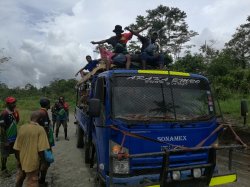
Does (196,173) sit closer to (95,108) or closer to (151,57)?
(95,108)

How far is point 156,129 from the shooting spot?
18.5 ft

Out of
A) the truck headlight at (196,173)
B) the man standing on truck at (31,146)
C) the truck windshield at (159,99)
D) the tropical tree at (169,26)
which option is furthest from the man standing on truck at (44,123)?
the tropical tree at (169,26)

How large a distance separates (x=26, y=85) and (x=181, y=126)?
72.4 m

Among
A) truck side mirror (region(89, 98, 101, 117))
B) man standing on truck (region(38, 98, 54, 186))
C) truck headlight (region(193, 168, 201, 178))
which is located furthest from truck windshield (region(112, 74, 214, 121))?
man standing on truck (region(38, 98, 54, 186))

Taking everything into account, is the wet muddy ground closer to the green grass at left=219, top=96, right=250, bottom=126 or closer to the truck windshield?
the truck windshield

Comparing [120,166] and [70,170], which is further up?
[120,166]

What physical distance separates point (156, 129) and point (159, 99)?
63 centimetres

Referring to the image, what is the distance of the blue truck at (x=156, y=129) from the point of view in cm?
539

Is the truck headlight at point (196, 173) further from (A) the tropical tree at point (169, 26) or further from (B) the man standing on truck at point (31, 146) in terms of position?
(A) the tropical tree at point (169, 26)

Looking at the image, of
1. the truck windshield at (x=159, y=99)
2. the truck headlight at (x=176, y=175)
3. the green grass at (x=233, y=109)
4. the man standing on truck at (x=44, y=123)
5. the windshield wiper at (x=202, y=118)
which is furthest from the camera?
the green grass at (x=233, y=109)

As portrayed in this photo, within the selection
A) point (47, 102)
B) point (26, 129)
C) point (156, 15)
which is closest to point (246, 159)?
point (47, 102)

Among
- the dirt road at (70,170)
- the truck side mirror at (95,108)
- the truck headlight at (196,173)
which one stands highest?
the truck side mirror at (95,108)

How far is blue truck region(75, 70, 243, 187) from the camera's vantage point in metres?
5.39

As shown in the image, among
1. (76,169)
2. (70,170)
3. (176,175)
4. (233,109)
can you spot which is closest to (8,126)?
(70,170)
